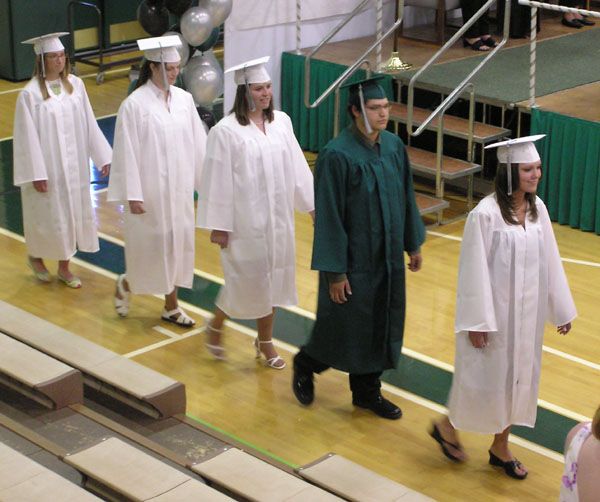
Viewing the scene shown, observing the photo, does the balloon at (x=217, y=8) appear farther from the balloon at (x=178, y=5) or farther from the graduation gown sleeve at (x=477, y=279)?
the graduation gown sleeve at (x=477, y=279)

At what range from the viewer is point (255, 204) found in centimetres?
691

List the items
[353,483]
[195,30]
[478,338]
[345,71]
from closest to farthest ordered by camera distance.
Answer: [353,483]
[478,338]
[195,30]
[345,71]

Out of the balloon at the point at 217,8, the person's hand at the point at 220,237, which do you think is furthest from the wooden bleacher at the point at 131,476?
the balloon at the point at 217,8

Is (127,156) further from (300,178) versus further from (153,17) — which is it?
(153,17)

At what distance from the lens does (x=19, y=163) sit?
8148 millimetres

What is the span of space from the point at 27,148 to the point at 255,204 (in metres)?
1.96

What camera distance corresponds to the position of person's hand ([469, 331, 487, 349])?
581 centimetres

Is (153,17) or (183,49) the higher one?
(153,17)

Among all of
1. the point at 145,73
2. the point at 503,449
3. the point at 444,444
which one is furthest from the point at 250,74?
the point at 503,449

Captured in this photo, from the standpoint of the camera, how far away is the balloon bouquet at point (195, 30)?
1029 cm

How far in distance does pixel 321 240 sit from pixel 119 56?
9436 mm

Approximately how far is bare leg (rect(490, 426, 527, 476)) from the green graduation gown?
28.8 inches

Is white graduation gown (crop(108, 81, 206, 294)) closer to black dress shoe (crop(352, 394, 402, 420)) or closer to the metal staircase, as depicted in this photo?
black dress shoe (crop(352, 394, 402, 420))

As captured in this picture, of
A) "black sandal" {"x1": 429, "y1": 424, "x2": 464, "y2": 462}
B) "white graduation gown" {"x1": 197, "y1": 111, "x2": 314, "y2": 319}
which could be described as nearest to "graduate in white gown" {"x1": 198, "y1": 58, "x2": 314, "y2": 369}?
"white graduation gown" {"x1": 197, "y1": 111, "x2": 314, "y2": 319}
